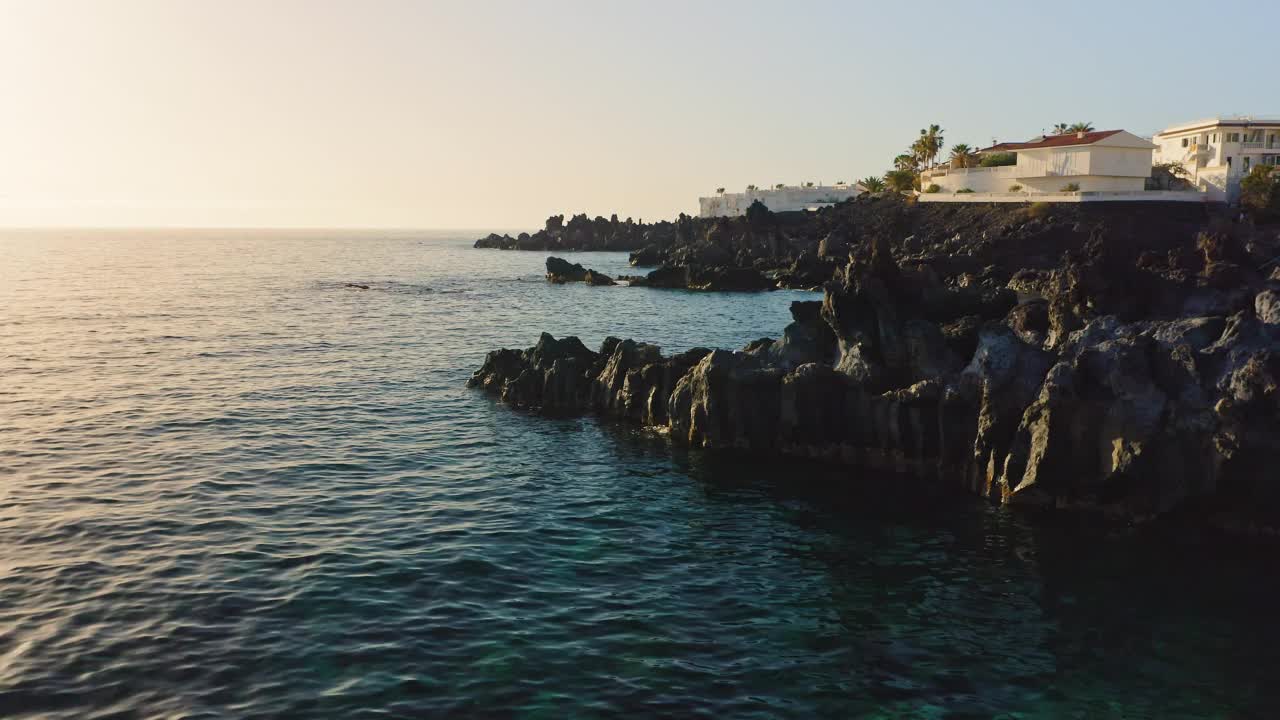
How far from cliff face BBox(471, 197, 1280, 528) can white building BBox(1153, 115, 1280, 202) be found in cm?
7778

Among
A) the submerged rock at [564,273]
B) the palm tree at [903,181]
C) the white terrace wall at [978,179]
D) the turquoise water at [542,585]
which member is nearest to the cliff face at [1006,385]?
the turquoise water at [542,585]

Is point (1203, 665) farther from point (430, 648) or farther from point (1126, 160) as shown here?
point (1126, 160)

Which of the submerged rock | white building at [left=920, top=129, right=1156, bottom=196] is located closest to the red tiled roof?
white building at [left=920, top=129, right=1156, bottom=196]

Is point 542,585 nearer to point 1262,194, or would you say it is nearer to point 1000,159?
point 1262,194

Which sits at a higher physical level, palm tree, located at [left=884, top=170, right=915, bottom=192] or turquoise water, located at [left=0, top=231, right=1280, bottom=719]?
palm tree, located at [left=884, top=170, right=915, bottom=192]

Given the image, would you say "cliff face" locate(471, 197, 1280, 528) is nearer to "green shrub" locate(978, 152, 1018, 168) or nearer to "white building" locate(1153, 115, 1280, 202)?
"white building" locate(1153, 115, 1280, 202)

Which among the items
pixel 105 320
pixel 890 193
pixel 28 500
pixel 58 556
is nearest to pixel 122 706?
pixel 58 556

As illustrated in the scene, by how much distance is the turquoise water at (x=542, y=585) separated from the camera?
19000 millimetres

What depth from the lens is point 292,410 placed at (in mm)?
45156

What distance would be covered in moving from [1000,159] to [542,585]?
435ft

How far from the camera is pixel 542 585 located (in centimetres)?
2431

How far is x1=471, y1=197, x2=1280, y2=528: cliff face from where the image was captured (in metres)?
27.9

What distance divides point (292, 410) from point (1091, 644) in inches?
1439

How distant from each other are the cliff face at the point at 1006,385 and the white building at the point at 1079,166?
235ft
